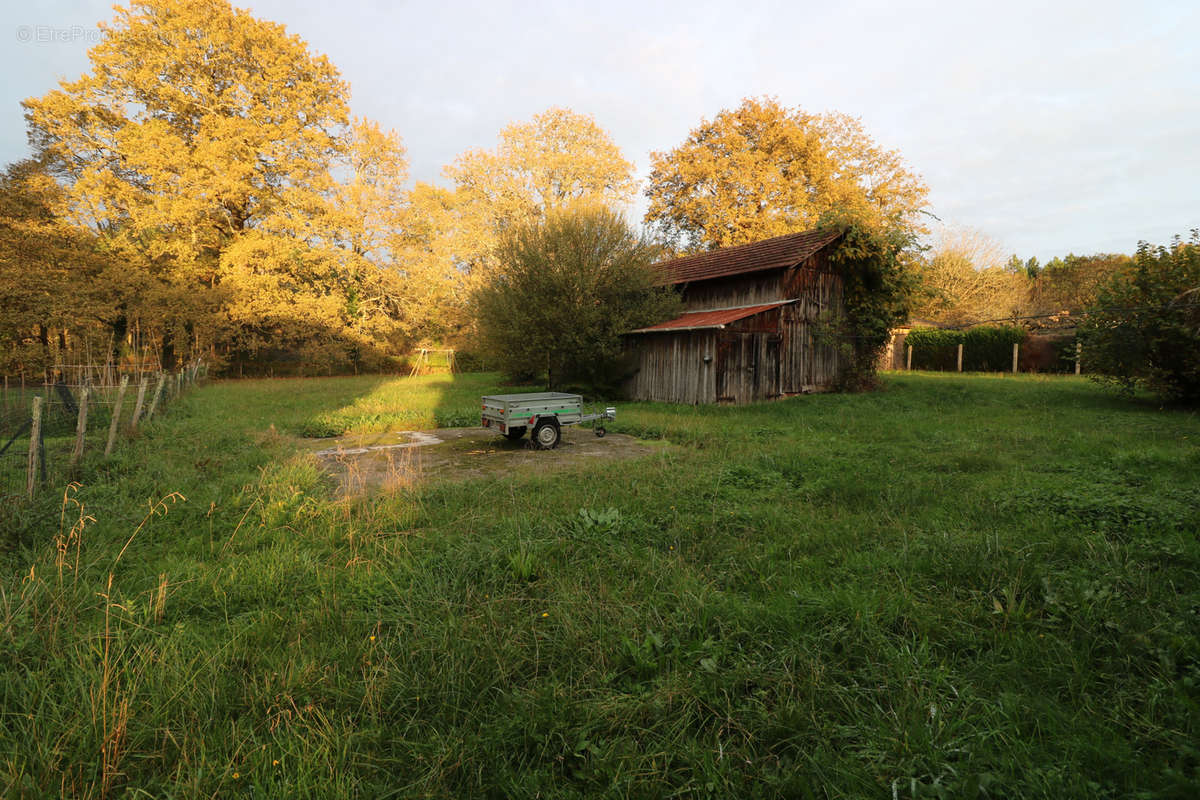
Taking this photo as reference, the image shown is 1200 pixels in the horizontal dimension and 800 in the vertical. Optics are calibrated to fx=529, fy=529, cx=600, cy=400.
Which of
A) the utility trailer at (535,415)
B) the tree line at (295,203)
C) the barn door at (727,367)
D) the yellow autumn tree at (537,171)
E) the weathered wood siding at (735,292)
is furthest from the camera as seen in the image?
the yellow autumn tree at (537,171)

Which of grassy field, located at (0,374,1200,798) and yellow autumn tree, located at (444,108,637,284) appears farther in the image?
yellow autumn tree, located at (444,108,637,284)

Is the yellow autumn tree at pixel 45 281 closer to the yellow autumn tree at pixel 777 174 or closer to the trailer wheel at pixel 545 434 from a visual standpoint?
the trailer wheel at pixel 545 434

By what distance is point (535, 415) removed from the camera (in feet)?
30.1

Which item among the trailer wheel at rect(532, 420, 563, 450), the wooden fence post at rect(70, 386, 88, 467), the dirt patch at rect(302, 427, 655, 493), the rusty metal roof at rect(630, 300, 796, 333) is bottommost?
the dirt patch at rect(302, 427, 655, 493)

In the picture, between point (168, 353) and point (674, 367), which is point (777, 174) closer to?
point (674, 367)

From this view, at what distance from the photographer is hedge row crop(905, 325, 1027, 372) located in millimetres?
24812

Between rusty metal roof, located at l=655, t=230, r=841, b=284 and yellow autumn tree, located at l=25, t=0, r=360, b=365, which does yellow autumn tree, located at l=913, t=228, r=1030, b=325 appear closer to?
rusty metal roof, located at l=655, t=230, r=841, b=284

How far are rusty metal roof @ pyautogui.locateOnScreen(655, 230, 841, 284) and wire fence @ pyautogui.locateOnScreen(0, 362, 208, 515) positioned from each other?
15230 millimetres

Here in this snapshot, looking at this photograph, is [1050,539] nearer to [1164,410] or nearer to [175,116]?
[1164,410]

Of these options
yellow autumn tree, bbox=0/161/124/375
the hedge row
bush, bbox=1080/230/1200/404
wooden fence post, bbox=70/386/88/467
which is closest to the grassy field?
wooden fence post, bbox=70/386/88/467

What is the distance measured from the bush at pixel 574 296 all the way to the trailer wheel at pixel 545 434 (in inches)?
301

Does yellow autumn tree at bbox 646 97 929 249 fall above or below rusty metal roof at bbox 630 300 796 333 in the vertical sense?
above

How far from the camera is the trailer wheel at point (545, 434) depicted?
929cm

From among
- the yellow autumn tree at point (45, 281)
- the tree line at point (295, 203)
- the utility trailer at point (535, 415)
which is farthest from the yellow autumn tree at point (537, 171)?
the utility trailer at point (535, 415)
